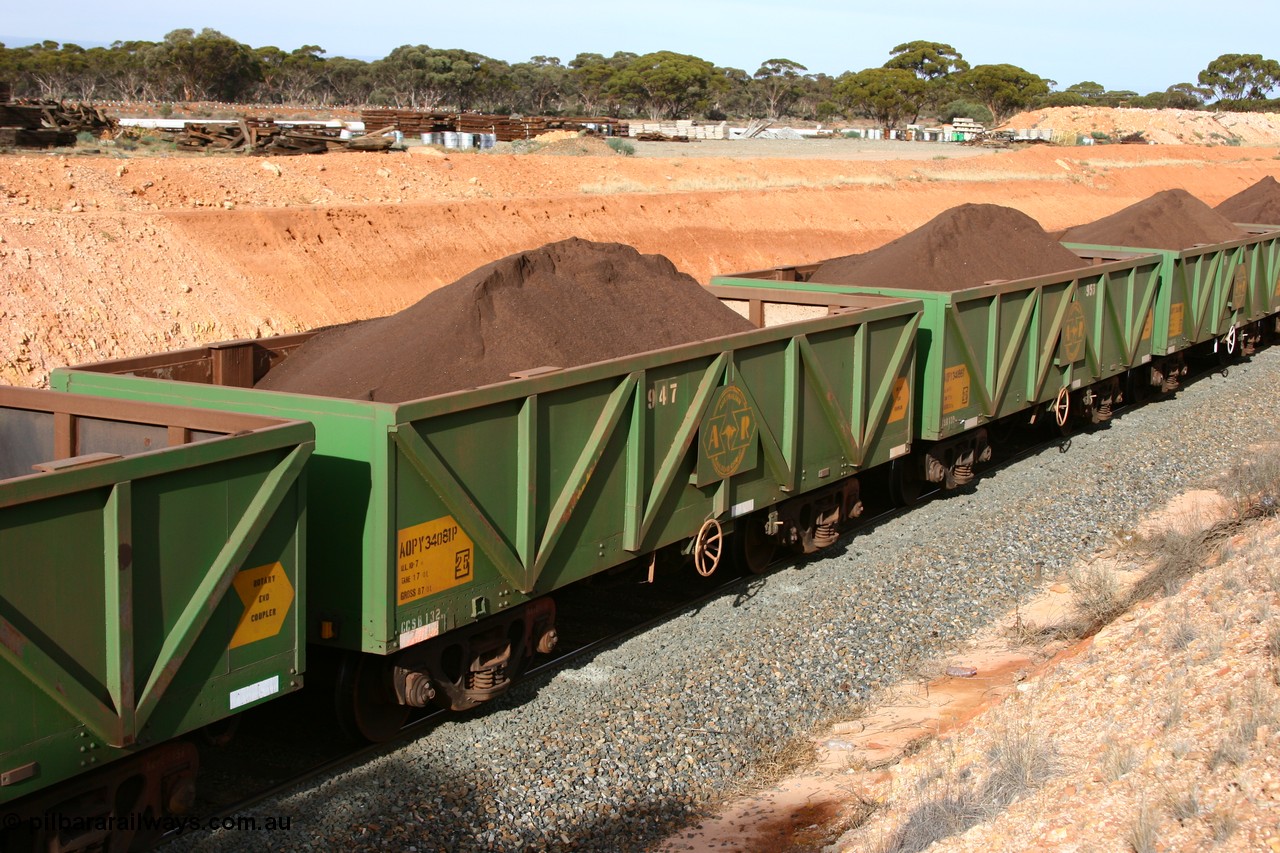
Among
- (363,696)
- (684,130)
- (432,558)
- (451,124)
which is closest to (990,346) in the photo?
(432,558)

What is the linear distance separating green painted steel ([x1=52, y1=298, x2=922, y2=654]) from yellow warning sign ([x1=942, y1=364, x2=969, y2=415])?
2.09 metres

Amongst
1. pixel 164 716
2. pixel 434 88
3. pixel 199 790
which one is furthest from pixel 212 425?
pixel 434 88

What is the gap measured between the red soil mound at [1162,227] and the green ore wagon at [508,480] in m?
13.0

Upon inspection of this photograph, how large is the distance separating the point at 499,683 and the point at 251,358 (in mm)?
3411

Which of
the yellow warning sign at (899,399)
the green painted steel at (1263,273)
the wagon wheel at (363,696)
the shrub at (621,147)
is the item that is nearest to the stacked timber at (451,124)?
the shrub at (621,147)

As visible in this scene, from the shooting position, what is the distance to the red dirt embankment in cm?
2273

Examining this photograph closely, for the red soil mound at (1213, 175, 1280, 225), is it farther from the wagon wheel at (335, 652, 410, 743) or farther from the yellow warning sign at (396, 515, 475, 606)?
the wagon wheel at (335, 652, 410, 743)

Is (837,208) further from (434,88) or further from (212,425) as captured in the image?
(434,88)

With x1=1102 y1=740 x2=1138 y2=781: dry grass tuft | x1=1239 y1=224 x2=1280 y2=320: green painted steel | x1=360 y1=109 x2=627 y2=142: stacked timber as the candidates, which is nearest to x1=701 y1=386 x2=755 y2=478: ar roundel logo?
x1=1102 y1=740 x2=1138 y2=781: dry grass tuft

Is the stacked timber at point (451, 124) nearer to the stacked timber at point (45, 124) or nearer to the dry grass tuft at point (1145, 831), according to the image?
the stacked timber at point (45, 124)

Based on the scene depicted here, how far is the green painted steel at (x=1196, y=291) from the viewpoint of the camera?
1975cm

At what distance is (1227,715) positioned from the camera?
22.3 feet
